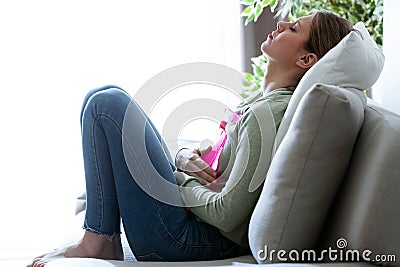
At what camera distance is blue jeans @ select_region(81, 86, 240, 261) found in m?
1.63

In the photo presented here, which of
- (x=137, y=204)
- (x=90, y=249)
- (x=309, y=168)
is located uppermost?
(x=309, y=168)

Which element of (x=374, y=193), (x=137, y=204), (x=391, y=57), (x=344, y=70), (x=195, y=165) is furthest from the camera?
(x=391, y=57)

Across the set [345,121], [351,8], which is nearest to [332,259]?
[345,121]

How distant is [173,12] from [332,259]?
241 cm

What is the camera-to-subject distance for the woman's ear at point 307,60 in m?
1.75

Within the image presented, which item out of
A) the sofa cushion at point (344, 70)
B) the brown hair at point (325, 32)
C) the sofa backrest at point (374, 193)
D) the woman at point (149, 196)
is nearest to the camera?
the sofa backrest at point (374, 193)

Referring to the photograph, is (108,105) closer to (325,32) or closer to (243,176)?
(243,176)

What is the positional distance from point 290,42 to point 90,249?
810 mm

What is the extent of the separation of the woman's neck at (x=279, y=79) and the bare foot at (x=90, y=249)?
625 millimetres

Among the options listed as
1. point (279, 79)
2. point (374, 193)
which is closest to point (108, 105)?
point (279, 79)

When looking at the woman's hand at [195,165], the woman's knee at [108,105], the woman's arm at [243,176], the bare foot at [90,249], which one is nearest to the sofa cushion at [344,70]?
the woman's arm at [243,176]

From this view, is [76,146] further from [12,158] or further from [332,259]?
[332,259]

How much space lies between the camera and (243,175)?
58.8 inches

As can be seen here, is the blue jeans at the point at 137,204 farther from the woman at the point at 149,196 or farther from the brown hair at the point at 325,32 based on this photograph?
the brown hair at the point at 325,32
